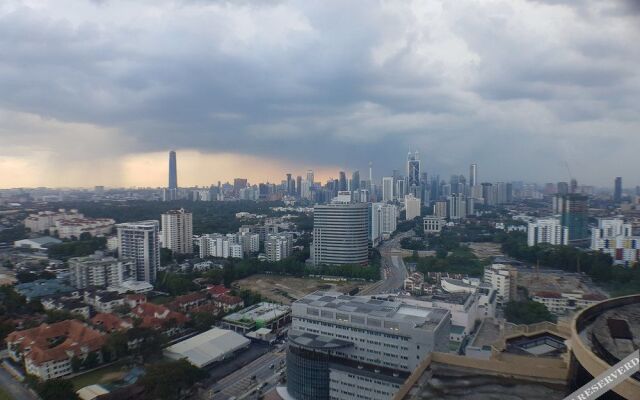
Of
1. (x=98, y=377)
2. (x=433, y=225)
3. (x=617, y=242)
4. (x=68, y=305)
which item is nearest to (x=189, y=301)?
(x=68, y=305)

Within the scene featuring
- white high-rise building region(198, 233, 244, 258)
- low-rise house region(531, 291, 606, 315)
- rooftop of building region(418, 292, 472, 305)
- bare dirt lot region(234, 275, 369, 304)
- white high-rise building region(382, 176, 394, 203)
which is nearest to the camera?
rooftop of building region(418, 292, 472, 305)

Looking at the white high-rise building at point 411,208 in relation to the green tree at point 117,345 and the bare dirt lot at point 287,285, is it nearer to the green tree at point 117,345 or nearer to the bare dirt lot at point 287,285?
the bare dirt lot at point 287,285

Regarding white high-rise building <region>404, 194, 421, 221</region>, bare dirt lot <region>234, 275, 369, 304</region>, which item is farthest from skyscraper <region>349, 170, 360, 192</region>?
bare dirt lot <region>234, 275, 369, 304</region>

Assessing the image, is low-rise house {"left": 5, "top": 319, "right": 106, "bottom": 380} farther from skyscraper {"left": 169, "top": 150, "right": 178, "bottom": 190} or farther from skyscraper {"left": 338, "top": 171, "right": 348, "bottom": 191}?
skyscraper {"left": 169, "top": 150, "right": 178, "bottom": 190}

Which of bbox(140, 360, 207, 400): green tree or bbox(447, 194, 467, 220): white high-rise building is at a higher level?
bbox(447, 194, 467, 220): white high-rise building

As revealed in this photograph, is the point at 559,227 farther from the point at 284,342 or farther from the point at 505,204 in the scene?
the point at 505,204

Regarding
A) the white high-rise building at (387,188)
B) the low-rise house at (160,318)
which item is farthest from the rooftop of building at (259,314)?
the white high-rise building at (387,188)

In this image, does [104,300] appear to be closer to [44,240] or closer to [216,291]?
[216,291]
